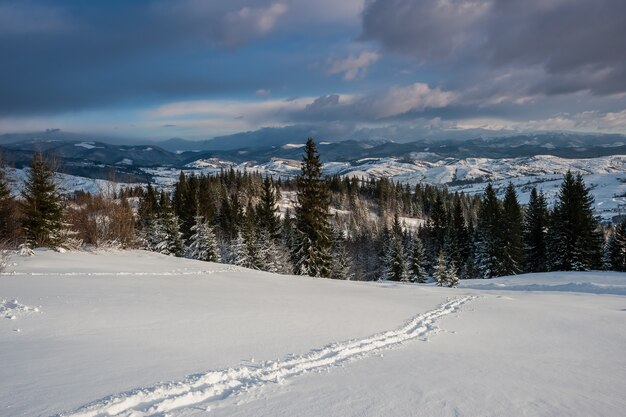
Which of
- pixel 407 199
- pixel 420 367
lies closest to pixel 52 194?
pixel 420 367

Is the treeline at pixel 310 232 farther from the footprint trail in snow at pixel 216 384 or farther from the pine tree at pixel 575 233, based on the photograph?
the footprint trail in snow at pixel 216 384

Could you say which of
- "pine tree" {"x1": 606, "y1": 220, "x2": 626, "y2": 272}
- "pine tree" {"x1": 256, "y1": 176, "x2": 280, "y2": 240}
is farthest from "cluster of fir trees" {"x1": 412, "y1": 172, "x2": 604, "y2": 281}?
"pine tree" {"x1": 256, "y1": 176, "x2": 280, "y2": 240}

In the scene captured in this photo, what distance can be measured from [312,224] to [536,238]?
36980mm

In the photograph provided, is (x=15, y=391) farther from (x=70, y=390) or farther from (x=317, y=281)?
(x=317, y=281)

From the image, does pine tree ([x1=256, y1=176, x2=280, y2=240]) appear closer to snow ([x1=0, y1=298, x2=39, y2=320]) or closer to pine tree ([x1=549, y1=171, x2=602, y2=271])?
pine tree ([x1=549, y1=171, x2=602, y2=271])

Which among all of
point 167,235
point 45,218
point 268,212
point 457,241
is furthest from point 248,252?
point 457,241

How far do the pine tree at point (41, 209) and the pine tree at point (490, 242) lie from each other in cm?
4577

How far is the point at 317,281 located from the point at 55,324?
56.3 feet

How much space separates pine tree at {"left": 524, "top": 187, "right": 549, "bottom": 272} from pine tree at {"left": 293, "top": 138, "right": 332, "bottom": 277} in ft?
110

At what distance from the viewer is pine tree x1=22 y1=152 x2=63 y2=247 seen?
27.6 meters

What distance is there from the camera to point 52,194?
2836 cm

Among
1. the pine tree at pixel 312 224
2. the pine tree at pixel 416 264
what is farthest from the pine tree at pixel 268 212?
the pine tree at pixel 416 264

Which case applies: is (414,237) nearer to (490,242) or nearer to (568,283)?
(490,242)

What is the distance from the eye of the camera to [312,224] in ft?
107
